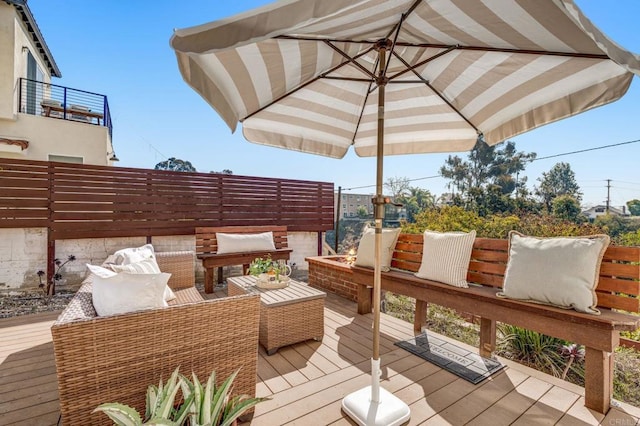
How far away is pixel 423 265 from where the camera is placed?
300cm

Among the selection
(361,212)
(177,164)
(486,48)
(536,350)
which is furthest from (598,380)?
(177,164)

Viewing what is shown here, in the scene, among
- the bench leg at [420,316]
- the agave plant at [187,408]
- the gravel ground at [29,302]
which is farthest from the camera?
the gravel ground at [29,302]

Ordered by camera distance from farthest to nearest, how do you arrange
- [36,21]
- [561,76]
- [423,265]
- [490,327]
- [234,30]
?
1. [36,21]
2. [423,265]
3. [490,327]
4. [561,76]
5. [234,30]

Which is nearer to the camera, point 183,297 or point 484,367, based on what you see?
point 484,367

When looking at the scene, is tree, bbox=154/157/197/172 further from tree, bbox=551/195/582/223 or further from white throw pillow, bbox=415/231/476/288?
tree, bbox=551/195/582/223

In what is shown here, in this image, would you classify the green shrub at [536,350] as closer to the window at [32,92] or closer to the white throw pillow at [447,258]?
the white throw pillow at [447,258]

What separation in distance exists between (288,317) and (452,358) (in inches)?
57.9

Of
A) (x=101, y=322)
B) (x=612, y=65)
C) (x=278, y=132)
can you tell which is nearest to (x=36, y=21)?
(x=278, y=132)

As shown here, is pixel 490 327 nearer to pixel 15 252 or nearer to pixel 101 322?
pixel 101 322

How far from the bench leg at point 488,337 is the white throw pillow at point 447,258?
342 millimetres

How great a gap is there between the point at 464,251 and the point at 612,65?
5.45ft

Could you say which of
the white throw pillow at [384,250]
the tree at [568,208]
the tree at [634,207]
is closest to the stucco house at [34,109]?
the white throw pillow at [384,250]

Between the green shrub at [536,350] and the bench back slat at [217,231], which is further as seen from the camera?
the bench back slat at [217,231]

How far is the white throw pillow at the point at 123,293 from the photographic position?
1.76 metres
